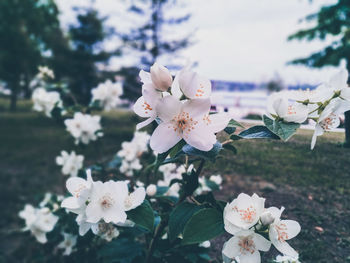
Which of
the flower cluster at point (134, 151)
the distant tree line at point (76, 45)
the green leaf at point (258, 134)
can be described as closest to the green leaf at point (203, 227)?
the green leaf at point (258, 134)

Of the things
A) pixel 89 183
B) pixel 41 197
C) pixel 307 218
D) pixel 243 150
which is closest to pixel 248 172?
pixel 243 150

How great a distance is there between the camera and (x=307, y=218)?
1.01 m

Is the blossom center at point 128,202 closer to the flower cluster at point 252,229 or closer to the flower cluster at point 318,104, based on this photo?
the flower cluster at point 252,229

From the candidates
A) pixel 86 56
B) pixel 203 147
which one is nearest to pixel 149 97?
pixel 203 147

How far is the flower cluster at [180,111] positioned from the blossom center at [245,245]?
0.25 metres

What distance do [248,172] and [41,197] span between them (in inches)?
76.9

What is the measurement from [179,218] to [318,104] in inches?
19.0

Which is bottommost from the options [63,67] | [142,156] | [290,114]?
[63,67]

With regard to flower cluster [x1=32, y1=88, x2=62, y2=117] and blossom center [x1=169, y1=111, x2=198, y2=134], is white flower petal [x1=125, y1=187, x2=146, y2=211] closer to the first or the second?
blossom center [x1=169, y1=111, x2=198, y2=134]

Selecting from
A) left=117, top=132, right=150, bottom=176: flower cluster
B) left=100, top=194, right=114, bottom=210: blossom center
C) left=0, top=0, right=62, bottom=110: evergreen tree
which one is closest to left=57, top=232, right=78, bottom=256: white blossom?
left=117, top=132, right=150, bottom=176: flower cluster

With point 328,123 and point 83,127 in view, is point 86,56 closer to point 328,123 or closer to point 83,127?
point 83,127

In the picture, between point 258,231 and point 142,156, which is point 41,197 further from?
point 258,231

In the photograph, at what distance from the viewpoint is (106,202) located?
2.73 ft

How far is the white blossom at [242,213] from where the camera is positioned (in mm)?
692
